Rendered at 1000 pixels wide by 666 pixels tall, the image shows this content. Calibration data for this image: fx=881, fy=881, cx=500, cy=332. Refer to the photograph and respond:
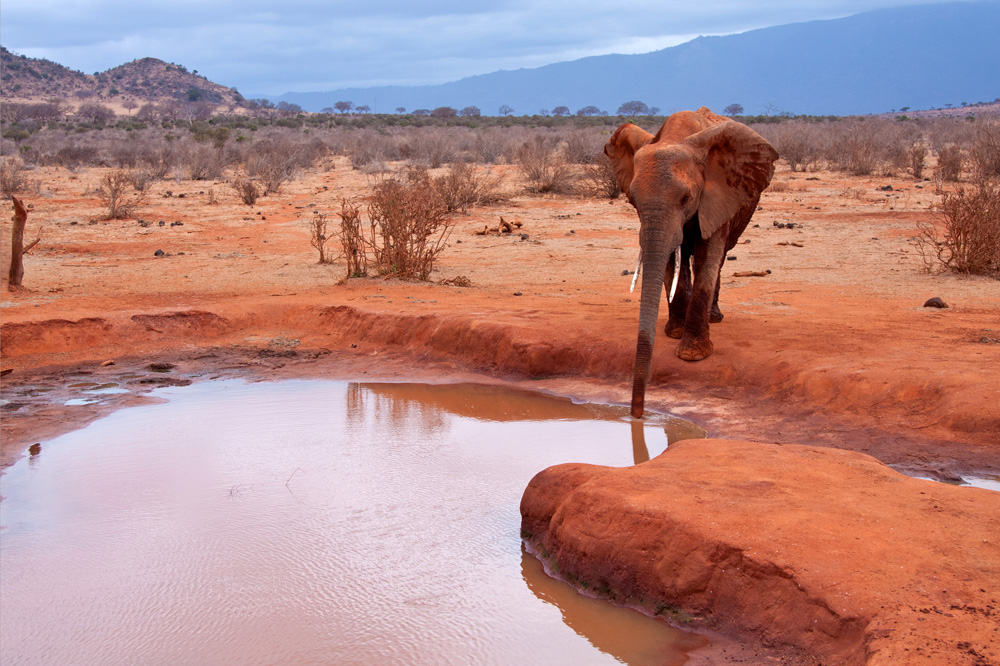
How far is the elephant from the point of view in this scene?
639cm

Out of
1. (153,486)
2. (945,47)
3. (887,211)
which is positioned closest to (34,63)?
(887,211)

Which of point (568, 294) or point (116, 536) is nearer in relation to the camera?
point (116, 536)

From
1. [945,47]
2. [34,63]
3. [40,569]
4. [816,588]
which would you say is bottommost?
Result: [40,569]

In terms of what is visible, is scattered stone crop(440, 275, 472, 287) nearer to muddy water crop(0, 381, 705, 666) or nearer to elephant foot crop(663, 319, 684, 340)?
elephant foot crop(663, 319, 684, 340)

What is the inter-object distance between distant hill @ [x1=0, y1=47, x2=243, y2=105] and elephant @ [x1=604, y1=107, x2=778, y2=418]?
69.8 m

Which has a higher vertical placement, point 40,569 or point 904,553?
point 904,553

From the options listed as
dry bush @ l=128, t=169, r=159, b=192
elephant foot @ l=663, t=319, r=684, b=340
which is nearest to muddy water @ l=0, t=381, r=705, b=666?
elephant foot @ l=663, t=319, r=684, b=340

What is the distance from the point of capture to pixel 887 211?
16.7 meters

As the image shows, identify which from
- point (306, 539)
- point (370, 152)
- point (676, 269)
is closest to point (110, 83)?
point (370, 152)

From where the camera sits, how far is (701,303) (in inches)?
279

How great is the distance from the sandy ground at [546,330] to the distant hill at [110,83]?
2503 inches

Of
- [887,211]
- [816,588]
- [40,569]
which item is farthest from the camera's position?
[887,211]

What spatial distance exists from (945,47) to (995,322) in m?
215

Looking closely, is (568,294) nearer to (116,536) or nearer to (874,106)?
(116,536)
